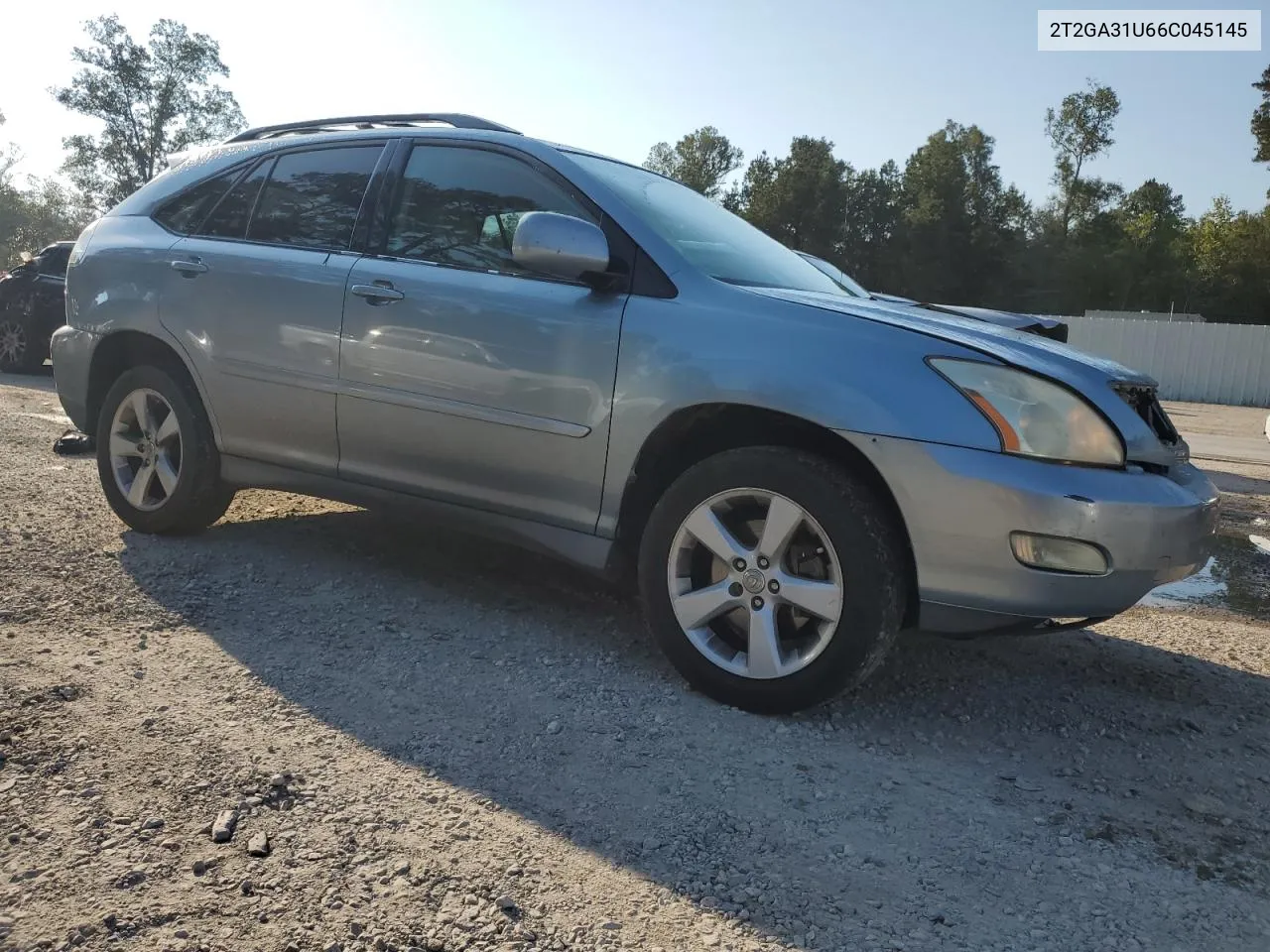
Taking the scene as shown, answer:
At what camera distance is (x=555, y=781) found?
8.29 feet

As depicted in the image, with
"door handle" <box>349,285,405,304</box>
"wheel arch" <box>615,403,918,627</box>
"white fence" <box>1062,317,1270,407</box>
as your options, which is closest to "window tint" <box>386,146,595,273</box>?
"door handle" <box>349,285,405,304</box>

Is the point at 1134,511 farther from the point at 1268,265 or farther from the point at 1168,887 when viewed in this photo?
the point at 1268,265

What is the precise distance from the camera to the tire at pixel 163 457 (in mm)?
4250

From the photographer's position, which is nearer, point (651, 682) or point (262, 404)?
point (651, 682)

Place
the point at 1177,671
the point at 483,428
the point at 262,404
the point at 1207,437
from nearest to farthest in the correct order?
1. the point at 483,428
2. the point at 1177,671
3. the point at 262,404
4. the point at 1207,437

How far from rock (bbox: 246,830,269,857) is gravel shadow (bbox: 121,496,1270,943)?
48 cm

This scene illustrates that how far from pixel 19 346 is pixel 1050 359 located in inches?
508

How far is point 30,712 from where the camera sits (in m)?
2.69

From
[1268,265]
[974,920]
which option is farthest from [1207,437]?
[1268,265]

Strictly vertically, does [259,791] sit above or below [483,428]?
below

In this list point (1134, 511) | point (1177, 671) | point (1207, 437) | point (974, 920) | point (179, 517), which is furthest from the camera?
point (1207, 437)

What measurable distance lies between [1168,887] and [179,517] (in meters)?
3.87

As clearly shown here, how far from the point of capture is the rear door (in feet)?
12.7

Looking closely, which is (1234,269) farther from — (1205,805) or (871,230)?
(1205,805)
